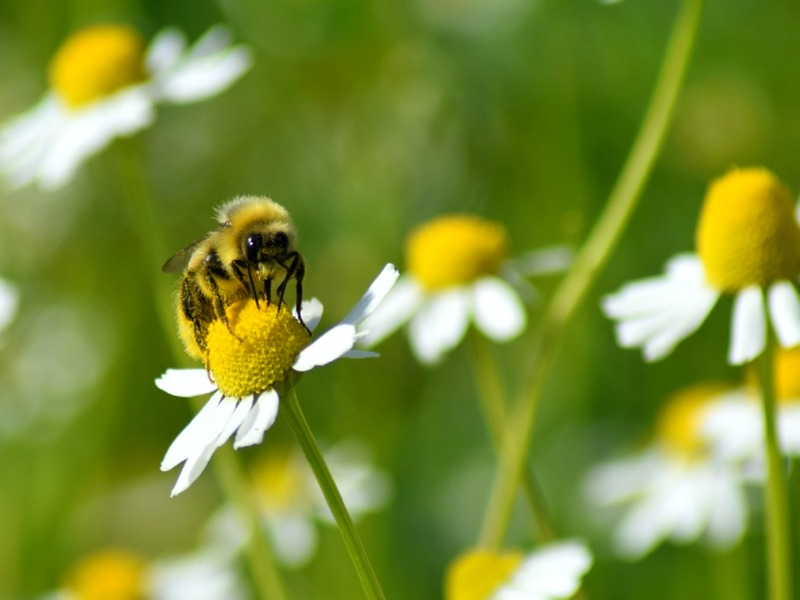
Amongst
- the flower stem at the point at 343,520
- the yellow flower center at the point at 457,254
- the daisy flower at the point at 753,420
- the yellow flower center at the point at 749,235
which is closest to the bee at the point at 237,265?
the flower stem at the point at 343,520

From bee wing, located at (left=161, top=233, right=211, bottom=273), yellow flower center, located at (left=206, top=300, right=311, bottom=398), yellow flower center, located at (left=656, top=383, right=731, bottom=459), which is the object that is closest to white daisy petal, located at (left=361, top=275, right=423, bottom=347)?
bee wing, located at (left=161, top=233, right=211, bottom=273)

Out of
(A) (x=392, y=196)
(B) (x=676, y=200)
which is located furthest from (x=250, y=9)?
(B) (x=676, y=200)

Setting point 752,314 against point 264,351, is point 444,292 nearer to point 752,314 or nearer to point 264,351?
point 752,314

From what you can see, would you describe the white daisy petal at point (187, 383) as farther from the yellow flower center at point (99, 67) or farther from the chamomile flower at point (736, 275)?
the yellow flower center at point (99, 67)

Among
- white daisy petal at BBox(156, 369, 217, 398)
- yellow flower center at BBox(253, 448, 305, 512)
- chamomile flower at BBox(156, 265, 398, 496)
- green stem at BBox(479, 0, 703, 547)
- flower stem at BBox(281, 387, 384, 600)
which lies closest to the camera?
flower stem at BBox(281, 387, 384, 600)

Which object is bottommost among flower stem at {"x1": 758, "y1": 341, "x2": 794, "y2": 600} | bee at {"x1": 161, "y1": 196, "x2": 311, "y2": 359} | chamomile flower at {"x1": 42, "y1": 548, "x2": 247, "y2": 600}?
flower stem at {"x1": 758, "y1": 341, "x2": 794, "y2": 600}

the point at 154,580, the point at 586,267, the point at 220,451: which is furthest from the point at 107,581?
the point at 586,267

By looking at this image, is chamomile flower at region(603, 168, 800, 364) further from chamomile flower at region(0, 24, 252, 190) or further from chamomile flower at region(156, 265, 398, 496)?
chamomile flower at region(0, 24, 252, 190)

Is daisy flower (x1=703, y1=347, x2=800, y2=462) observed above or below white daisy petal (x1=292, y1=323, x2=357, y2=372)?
above
